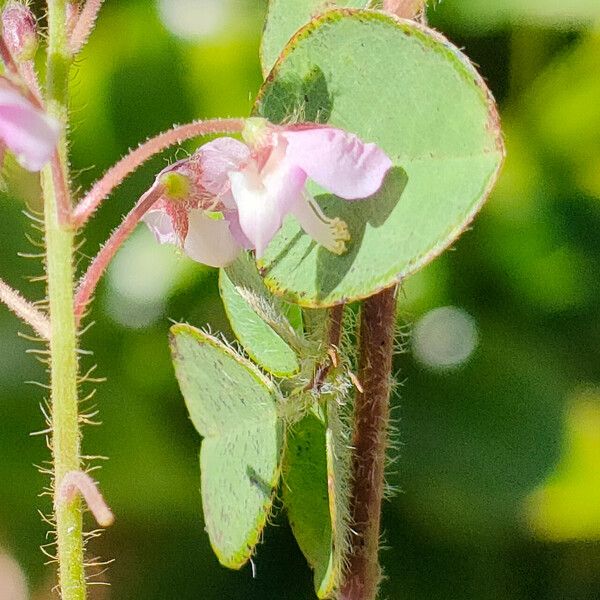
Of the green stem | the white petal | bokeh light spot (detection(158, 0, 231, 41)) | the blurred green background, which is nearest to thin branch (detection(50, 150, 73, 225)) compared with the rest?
the green stem

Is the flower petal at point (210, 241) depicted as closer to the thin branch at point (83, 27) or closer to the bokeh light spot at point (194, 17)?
the thin branch at point (83, 27)

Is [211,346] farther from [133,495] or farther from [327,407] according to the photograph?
[133,495]

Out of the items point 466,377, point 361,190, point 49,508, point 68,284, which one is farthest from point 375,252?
point 49,508

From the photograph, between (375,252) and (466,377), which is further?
(466,377)

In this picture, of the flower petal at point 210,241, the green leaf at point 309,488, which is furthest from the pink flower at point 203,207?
the green leaf at point 309,488

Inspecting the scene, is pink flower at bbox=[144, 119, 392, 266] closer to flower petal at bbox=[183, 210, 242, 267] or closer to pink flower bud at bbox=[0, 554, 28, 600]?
flower petal at bbox=[183, 210, 242, 267]
